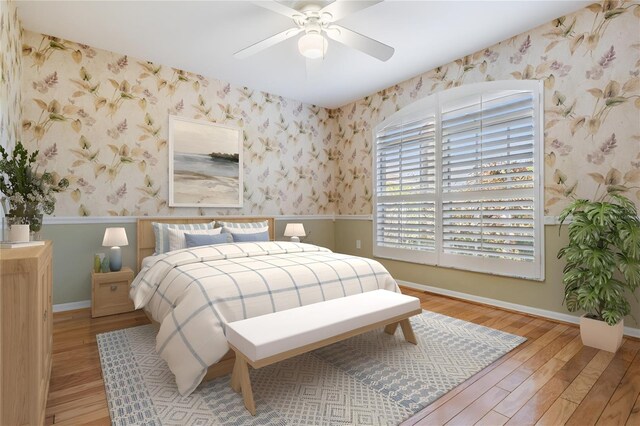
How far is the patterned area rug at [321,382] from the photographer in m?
1.65

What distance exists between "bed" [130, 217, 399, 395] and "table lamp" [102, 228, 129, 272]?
316 mm

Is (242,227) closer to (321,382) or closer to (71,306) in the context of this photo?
(71,306)

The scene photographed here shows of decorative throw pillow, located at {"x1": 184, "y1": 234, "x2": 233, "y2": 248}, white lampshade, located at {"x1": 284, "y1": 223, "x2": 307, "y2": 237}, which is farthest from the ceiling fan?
white lampshade, located at {"x1": 284, "y1": 223, "x2": 307, "y2": 237}

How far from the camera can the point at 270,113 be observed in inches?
186

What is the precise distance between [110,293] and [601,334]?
167 inches

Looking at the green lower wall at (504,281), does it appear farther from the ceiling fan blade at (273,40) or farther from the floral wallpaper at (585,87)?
the ceiling fan blade at (273,40)

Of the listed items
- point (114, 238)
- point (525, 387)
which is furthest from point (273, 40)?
point (525, 387)

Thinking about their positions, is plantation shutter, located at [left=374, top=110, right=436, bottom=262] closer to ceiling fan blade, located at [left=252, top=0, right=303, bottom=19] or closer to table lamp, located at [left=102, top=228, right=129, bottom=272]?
ceiling fan blade, located at [left=252, top=0, right=303, bottom=19]

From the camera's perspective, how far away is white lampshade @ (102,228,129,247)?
10.4 feet

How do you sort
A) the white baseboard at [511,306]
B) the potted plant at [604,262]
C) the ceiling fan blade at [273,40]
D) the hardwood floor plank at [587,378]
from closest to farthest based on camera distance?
1. the hardwood floor plank at [587,378]
2. the potted plant at [604,262]
3. the ceiling fan blade at [273,40]
4. the white baseboard at [511,306]

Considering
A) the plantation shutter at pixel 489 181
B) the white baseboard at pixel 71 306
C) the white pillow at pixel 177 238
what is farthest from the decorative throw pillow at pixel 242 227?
the plantation shutter at pixel 489 181

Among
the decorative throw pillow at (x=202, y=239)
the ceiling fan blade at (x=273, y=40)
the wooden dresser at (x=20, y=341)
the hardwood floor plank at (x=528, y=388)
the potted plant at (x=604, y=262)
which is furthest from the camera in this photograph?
the decorative throw pillow at (x=202, y=239)

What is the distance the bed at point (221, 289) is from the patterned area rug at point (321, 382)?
0.60 ft

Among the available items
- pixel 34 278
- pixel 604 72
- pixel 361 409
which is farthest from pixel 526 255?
pixel 34 278
